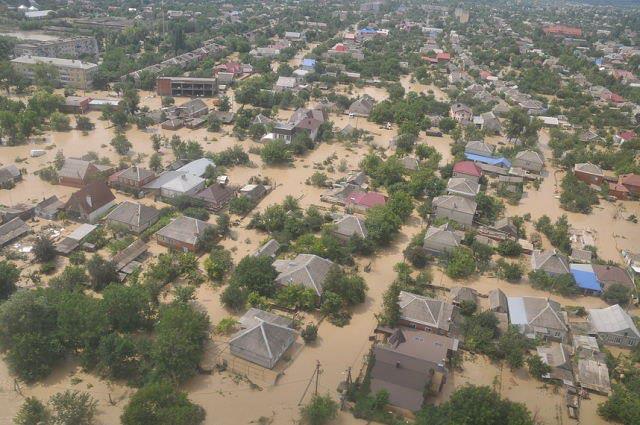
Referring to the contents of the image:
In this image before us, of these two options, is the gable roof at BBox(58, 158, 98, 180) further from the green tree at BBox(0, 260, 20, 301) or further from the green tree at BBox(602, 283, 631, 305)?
the green tree at BBox(602, 283, 631, 305)

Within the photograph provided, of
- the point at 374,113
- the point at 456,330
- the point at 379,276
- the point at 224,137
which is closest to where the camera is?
the point at 456,330

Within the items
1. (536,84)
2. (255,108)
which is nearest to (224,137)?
(255,108)

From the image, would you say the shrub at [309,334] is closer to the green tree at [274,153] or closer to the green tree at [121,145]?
the green tree at [274,153]

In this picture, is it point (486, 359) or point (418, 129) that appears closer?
point (486, 359)

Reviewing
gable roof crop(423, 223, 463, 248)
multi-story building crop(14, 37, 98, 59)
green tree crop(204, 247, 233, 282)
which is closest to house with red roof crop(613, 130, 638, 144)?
gable roof crop(423, 223, 463, 248)

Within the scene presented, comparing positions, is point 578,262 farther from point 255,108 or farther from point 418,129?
point 255,108

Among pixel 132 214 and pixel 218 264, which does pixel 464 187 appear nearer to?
pixel 218 264

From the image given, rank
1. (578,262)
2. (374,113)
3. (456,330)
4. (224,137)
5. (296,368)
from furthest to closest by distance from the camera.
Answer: (374,113)
(224,137)
(578,262)
(456,330)
(296,368)

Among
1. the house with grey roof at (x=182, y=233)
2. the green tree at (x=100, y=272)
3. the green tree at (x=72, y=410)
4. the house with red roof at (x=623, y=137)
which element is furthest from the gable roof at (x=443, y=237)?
the house with red roof at (x=623, y=137)
